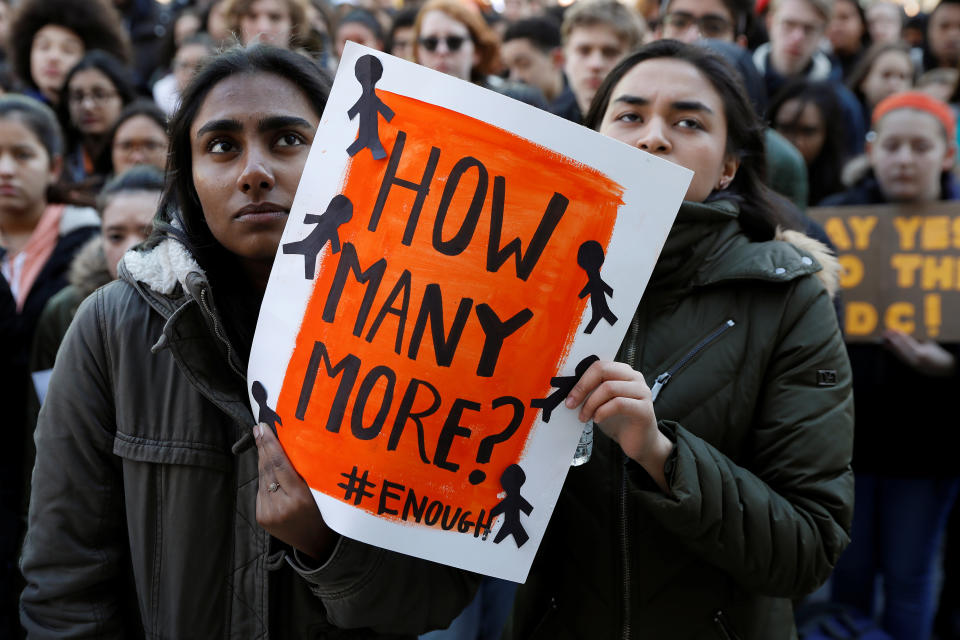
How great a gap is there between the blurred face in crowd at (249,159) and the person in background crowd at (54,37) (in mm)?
4572

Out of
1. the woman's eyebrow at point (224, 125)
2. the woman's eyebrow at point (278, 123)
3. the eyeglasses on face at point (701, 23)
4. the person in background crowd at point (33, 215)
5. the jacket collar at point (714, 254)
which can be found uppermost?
the eyeglasses on face at point (701, 23)

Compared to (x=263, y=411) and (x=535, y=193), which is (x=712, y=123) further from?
(x=263, y=411)

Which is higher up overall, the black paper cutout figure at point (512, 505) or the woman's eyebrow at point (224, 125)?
the woman's eyebrow at point (224, 125)

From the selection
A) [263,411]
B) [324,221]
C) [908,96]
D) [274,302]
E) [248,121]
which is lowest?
[263,411]

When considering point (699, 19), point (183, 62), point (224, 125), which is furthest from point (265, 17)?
point (224, 125)

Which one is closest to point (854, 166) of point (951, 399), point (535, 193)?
point (951, 399)

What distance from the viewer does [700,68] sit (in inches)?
74.2

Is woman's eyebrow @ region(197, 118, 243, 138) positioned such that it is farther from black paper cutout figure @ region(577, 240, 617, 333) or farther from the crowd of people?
black paper cutout figure @ region(577, 240, 617, 333)

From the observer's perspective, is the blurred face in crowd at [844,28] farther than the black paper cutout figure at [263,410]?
Yes

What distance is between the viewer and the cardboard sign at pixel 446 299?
1335mm

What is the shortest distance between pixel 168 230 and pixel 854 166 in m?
3.21

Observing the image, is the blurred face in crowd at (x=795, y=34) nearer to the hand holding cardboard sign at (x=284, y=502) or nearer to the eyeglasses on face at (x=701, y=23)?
the eyeglasses on face at (x=701, y=23)

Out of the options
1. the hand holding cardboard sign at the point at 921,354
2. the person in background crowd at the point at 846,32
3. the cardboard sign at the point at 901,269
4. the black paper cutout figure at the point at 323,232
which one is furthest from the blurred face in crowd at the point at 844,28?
the black paper cutout figure at the point at 323,232

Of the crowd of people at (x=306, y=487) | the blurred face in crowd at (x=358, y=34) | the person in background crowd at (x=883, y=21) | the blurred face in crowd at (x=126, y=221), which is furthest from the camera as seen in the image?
the person in background crowd at (x=883, y=21)
